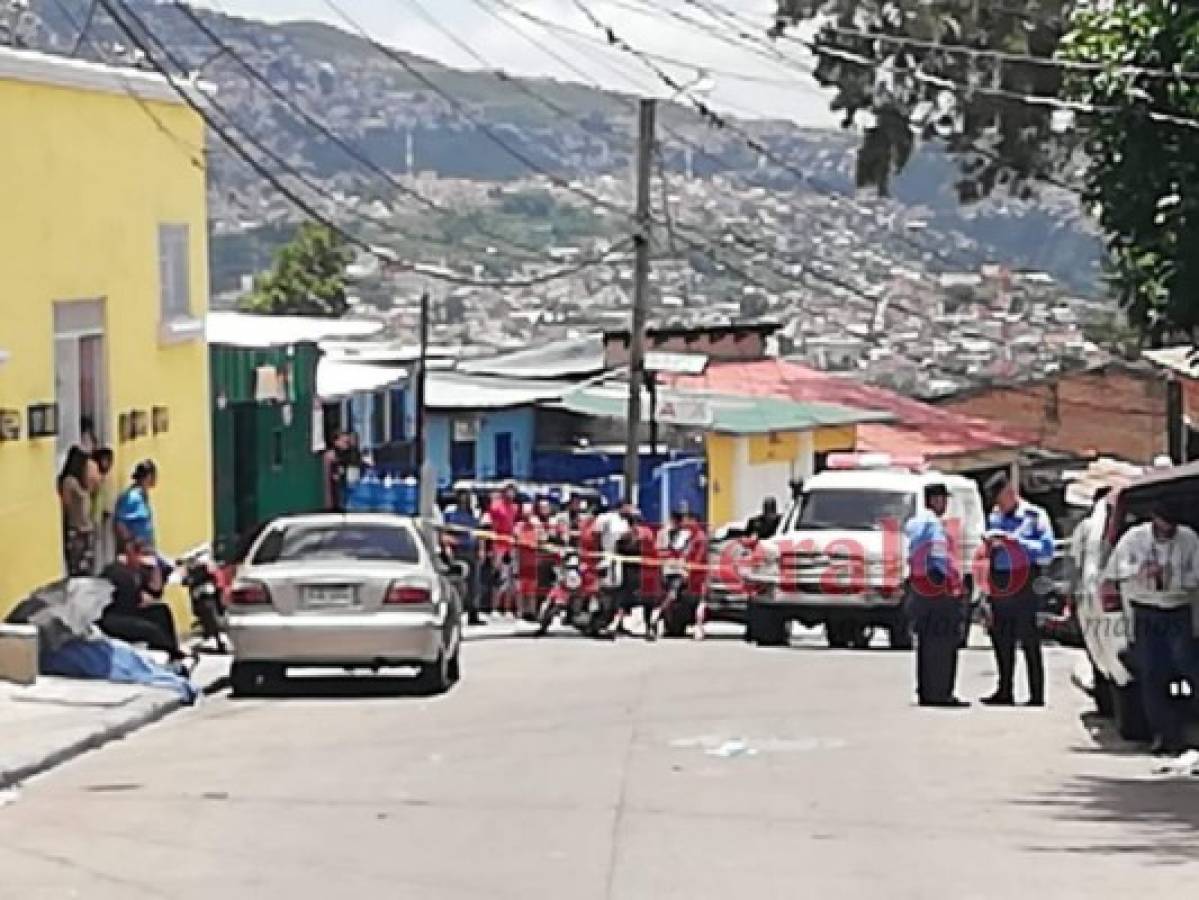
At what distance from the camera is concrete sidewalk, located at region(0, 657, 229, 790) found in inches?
698

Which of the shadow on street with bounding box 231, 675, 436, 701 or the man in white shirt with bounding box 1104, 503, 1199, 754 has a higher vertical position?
the man in white shirt with bounding box 1104, 503, 1199, 754

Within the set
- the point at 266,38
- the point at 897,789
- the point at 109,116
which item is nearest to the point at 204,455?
the point at 109,116

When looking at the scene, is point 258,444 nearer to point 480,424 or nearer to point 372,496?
point 372,496

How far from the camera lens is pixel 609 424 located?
184 feet

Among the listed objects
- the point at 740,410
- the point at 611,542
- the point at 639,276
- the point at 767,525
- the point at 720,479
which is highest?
the point at 639,276

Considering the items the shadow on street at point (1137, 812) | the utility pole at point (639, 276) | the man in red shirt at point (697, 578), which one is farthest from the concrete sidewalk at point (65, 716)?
the utility pole at point (639, 276)

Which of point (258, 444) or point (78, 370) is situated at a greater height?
point (78, 370)

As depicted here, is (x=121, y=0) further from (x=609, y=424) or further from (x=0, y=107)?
(x=609, y=424)

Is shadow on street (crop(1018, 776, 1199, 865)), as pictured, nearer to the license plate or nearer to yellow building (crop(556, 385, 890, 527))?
the license plate

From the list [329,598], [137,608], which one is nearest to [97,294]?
[137,608]

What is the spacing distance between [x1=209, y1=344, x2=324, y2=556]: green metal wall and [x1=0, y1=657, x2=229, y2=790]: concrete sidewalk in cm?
1082

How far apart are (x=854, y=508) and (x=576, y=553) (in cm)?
349

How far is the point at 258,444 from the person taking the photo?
36.7 m

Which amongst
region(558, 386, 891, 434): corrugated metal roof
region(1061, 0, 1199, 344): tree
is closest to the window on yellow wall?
region(1061, 0, 1199, 344): tree
